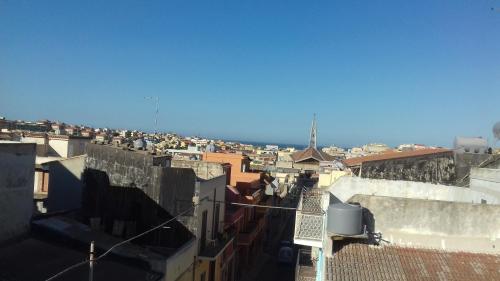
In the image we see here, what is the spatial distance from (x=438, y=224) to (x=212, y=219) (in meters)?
11.1

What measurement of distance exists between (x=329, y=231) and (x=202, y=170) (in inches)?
594

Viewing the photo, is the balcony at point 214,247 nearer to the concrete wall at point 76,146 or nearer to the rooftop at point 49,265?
the rooftop at point 49,265

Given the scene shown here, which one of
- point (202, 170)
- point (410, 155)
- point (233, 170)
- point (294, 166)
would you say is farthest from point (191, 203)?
point (294, 166)

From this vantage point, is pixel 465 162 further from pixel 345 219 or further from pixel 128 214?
pixel 128 214

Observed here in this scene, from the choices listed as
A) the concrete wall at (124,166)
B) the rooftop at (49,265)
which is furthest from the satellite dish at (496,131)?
the rooftop at (49,265)

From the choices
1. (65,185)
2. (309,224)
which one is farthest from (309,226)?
(65,185)

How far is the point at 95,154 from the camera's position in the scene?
18.0m

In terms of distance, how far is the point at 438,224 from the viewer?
38.9 feet

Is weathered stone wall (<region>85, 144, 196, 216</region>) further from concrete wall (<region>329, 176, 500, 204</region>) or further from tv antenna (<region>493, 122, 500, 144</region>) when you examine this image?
tv antenna (<region>493, 122, 500, 144</region>)

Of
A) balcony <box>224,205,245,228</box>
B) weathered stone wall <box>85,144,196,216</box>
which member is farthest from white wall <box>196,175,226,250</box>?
balcony <box>224,205,245,228</box>

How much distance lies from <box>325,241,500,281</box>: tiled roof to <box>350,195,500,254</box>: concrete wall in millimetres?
256

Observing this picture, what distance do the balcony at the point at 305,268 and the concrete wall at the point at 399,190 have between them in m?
4.84

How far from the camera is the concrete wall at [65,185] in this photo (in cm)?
2002

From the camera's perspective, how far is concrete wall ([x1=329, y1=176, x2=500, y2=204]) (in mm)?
15398
